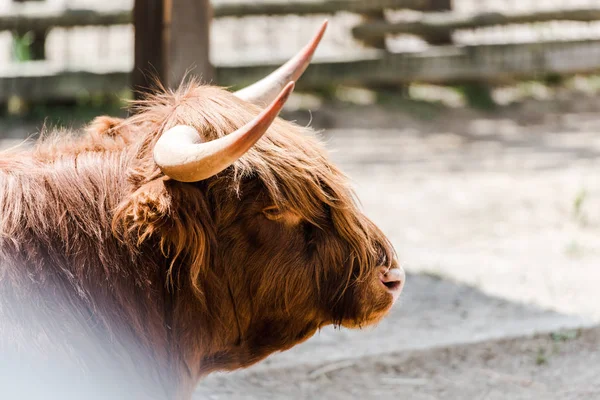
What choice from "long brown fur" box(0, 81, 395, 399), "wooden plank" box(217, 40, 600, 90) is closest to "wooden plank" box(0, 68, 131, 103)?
"wooden plank" box(217, 40, 600, 90)

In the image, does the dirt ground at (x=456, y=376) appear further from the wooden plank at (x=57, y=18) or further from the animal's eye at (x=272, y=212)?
the wooden plank at (x=57, y=18)

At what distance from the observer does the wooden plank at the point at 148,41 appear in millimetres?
4945

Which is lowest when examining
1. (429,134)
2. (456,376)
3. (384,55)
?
(456,376)

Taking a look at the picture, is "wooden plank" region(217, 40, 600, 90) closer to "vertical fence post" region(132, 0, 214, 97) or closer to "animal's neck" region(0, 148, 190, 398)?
"vertical fence post" region(132, 0, 214, 97)

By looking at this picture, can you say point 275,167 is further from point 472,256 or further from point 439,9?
point 439,9

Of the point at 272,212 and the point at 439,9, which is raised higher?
the point at 439,9

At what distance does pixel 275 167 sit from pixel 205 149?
0.47 meters

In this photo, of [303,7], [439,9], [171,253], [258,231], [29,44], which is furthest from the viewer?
[439,9]

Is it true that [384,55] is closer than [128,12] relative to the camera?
No

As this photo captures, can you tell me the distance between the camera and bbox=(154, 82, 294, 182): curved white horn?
2.48m

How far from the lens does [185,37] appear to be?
5066mm

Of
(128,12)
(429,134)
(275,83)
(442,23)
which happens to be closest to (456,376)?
(275,83)

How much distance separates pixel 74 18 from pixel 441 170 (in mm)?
4599

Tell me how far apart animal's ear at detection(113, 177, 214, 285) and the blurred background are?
2.19ft
